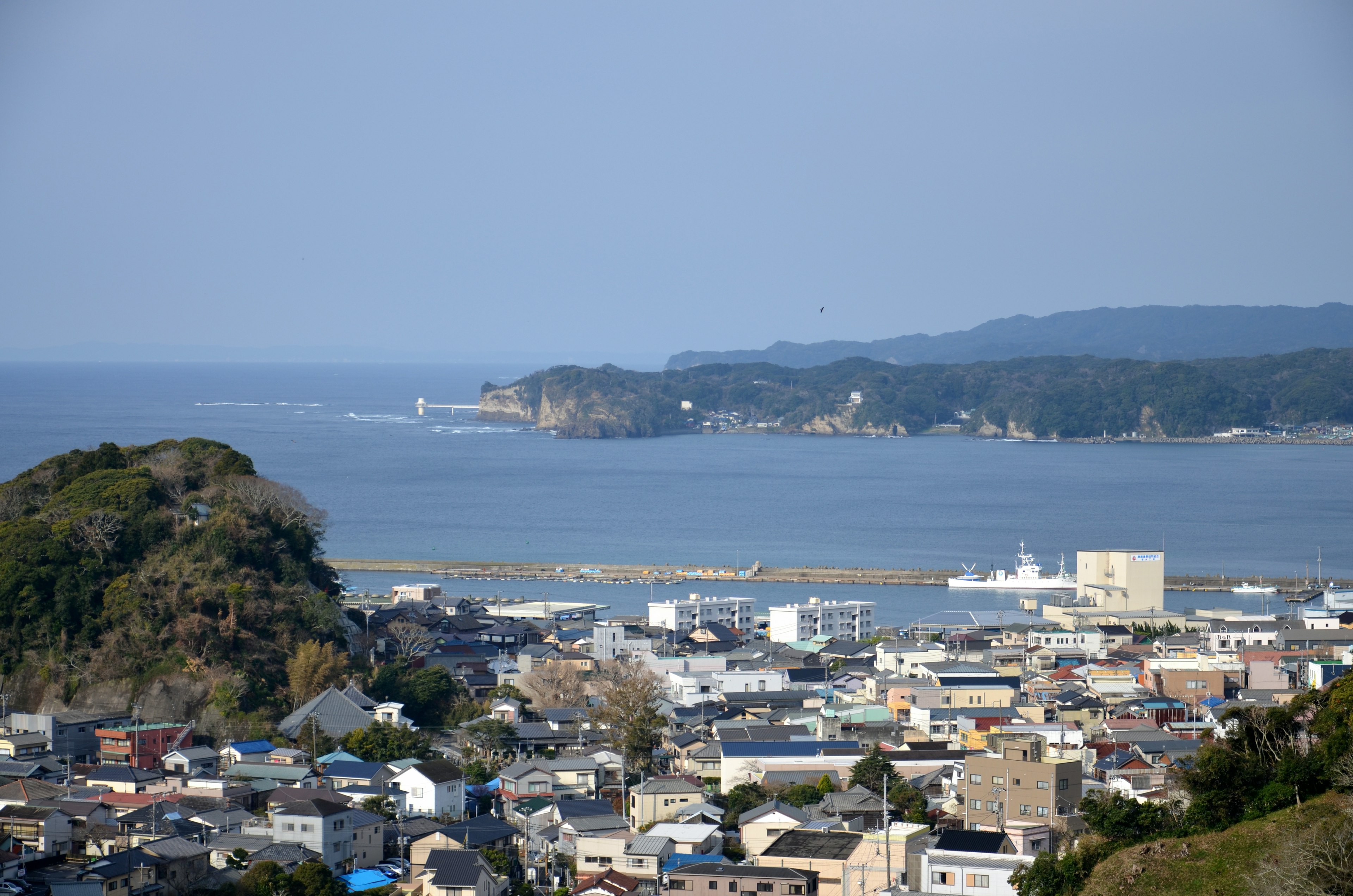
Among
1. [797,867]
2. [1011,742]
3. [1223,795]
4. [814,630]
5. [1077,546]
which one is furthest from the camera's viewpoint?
[1077,546]

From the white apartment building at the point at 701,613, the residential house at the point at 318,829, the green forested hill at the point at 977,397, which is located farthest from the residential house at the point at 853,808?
the green forested hill at the point at 977,397

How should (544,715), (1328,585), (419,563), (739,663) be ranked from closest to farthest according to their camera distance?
1. (544,715)
2. (739,663)
3. (1328,585)
4. (419,563)

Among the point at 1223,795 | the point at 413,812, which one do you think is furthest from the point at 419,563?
the point at 1223,795

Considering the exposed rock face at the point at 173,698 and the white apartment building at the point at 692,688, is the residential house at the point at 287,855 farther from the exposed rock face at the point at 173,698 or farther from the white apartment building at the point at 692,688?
the white apartment building at the point at 692,688

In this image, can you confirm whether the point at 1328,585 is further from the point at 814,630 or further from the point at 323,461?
the point at 323,461

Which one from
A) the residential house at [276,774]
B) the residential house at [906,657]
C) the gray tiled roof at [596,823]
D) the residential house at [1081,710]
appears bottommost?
the residential house at [906,657]

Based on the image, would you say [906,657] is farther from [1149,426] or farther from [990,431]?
[990,431]
